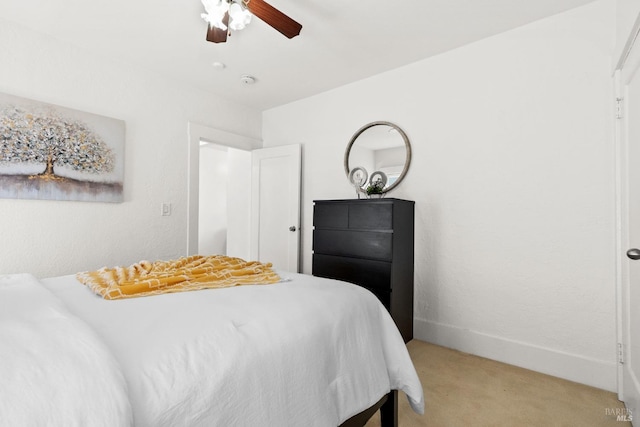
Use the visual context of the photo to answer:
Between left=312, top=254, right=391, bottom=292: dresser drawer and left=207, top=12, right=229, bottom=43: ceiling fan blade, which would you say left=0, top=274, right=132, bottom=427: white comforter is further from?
left=312, top=254, right=391, bottom=292: dresser drawer

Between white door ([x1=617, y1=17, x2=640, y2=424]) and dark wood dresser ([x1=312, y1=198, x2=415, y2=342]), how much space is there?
132cm

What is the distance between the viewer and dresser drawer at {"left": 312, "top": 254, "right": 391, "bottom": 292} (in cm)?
252

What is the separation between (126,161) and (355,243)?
219 centimetres

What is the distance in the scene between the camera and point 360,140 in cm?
327

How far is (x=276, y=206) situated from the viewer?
3947mm

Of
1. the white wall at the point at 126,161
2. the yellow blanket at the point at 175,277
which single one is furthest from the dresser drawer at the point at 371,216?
the white wall at the point at 126,161

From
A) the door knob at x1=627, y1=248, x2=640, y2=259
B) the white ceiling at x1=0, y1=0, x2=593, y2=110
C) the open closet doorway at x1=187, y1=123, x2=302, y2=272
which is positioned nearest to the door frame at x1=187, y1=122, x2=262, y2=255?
the open closet doorway at x1=187, y1=123, x2=302, y2=272

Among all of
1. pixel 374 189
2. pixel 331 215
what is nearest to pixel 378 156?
pixel 374 189

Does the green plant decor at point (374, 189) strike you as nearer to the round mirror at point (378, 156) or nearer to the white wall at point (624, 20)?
the round mirror at point (378, 156)

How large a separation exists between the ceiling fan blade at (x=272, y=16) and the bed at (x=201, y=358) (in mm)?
1432

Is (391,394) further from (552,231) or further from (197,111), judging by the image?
(197,111)

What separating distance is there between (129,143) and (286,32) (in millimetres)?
1915

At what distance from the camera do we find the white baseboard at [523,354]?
2064 mm

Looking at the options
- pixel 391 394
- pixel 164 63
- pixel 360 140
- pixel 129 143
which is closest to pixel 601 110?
pixel 360 140
